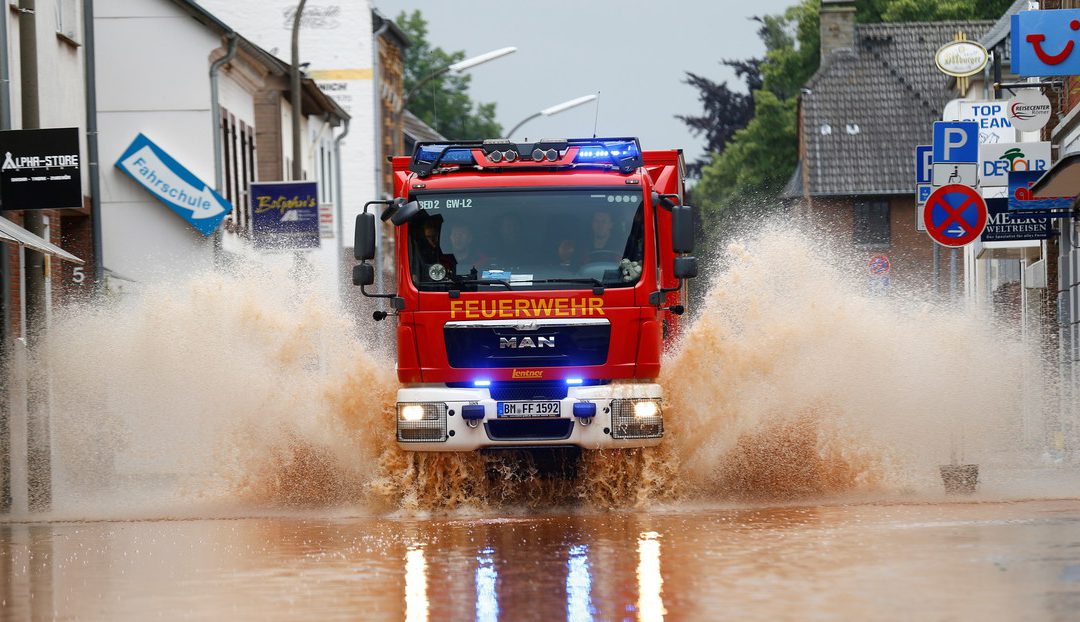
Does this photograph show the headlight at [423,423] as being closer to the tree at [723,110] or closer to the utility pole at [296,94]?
the utility pole at [296,94]

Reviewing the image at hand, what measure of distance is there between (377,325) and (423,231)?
22893mm

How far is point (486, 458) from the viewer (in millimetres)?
15781

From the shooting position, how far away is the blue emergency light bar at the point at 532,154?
52.0 feet

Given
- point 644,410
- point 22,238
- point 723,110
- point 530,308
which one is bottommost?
point 644,410

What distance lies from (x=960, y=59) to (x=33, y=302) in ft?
65.7

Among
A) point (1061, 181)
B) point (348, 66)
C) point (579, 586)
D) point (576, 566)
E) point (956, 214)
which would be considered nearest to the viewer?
point (579, 586)

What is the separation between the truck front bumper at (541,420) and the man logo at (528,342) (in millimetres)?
409

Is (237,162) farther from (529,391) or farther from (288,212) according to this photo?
(529,391)

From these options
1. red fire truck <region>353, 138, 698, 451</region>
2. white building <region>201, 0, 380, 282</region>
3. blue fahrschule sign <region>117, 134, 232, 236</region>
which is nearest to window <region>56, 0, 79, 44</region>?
blue fahrschule sign <region>117, 134, 232, 236</region>

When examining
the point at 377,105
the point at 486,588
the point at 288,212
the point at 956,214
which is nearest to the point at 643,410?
the point at 486,588

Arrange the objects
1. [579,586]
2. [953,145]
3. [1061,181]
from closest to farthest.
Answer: [579,586], [1061,181], [953,145]

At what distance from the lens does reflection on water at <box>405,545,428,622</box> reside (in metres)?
9.08

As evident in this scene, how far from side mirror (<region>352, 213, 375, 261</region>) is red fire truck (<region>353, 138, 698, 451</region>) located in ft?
0.05

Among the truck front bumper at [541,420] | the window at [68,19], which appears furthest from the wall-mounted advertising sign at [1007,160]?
the window at [68,19]
